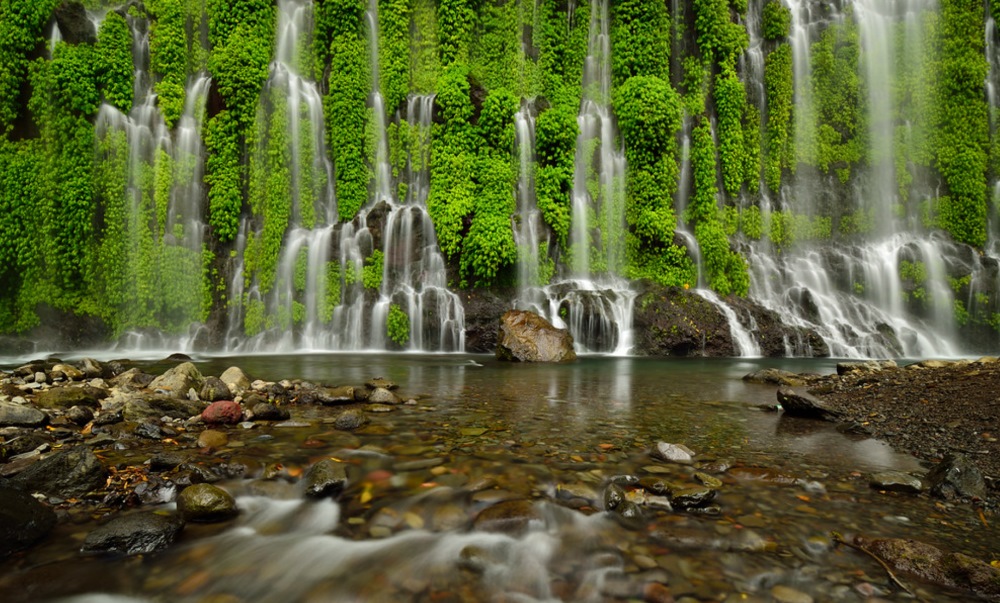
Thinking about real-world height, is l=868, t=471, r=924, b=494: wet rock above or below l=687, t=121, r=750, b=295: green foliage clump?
below

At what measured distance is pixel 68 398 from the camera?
495cm

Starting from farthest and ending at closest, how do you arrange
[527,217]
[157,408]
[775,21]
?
[775,21], [527,217], [157,408]

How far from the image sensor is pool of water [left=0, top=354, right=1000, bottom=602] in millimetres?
2336

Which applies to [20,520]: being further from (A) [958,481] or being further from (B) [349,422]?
(A) [958,481]

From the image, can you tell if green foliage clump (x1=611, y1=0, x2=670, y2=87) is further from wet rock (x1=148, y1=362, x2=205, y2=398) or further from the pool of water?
wet rock (x1=148, y1=362, x2=205, y2=398)

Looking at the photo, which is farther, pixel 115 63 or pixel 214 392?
pixel 115 63

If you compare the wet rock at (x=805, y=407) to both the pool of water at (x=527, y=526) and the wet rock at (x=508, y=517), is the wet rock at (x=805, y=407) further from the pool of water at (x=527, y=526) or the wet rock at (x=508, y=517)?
the wet rock at (x=508, y=517)

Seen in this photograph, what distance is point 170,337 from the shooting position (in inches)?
604

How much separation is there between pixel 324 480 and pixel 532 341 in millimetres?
9050

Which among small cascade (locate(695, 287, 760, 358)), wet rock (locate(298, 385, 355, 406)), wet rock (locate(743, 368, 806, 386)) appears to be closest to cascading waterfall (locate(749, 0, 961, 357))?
small cascade (locate(695, 287, 760, 358))

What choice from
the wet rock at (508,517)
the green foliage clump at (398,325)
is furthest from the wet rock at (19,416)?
the green foliage clump at (398,325)

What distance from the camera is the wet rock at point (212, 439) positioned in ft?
13.4

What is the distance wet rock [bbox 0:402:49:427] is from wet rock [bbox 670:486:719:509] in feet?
16.9

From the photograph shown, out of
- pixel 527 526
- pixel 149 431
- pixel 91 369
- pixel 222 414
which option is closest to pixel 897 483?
pixel 527 526
